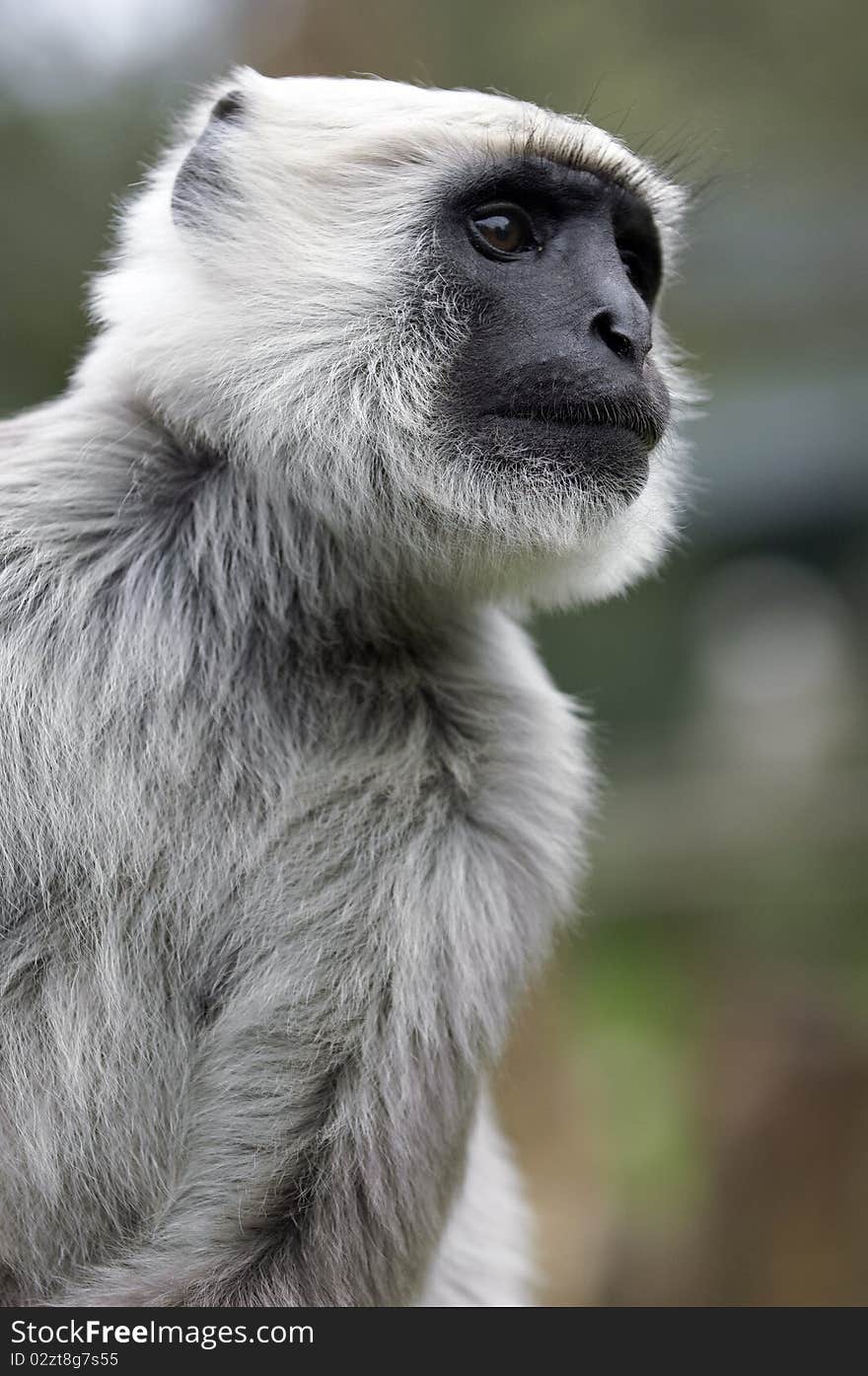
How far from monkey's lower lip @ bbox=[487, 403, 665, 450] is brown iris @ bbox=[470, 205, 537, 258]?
507 mm

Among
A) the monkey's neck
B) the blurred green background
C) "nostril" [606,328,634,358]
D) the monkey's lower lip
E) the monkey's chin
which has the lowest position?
the blurred green background

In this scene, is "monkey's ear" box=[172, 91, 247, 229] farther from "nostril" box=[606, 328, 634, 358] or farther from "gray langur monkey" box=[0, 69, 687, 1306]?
"nostril" box=[606, 328, 634, 358]

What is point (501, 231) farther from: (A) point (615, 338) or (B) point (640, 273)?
(B) point (640, 273)

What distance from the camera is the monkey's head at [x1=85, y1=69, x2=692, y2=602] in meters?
3.99

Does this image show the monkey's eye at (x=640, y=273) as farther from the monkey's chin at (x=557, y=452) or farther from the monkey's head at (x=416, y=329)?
the monkey's chin at (x=557, y=452)

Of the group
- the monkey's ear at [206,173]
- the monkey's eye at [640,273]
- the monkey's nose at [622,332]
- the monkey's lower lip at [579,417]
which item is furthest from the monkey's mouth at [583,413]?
the monkey's ear at [206,173]

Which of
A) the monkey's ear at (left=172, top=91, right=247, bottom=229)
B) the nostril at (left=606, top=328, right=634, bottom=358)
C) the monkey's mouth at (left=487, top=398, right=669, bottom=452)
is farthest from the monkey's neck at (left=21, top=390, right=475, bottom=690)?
the nostril at (left=606, top=328, right=634, bottom=358)

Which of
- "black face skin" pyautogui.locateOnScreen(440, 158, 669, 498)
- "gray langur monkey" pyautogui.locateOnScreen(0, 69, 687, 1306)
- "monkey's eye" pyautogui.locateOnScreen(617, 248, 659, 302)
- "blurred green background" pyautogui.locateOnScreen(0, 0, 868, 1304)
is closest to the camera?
"gray langur monkey" pyautogui.locateOnScreen(0, 69, 687, 1306)

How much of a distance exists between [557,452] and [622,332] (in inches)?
14.8

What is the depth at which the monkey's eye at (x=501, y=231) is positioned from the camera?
418cm

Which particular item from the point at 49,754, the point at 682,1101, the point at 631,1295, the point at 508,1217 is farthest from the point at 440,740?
the point at 682,1101

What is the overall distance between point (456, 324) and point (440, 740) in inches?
45.6

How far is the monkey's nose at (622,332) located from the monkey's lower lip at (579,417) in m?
0.14
